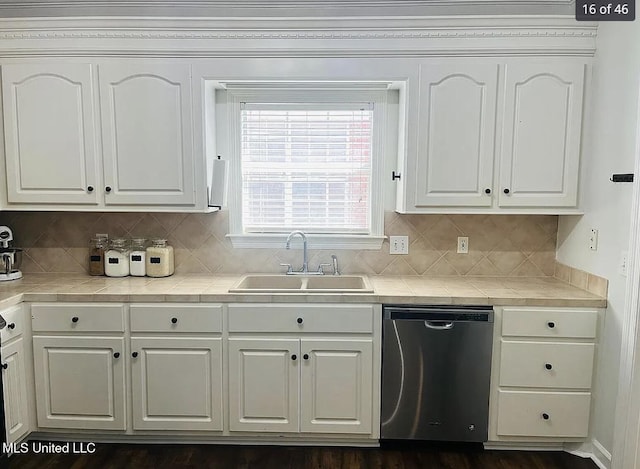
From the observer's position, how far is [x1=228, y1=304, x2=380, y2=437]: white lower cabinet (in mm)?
2336

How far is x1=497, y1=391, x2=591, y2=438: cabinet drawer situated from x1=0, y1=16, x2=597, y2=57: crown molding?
72.5 inches

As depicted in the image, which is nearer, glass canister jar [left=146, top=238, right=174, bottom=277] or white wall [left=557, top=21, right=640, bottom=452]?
white wall [left=557, top=21, right=640, bottom=452]

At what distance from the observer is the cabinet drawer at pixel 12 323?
2.17 metres

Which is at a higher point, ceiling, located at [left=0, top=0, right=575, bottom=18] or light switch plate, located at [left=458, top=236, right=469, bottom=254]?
ceiling, located at [left=0, top=0, right=575, bottom=18]

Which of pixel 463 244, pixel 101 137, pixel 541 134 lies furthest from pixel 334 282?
pixel 101 137

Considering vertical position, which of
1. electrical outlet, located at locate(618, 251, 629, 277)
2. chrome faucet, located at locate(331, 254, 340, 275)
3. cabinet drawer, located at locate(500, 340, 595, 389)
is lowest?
cabinet drawer, located at locate(500, 340, 595, 389)

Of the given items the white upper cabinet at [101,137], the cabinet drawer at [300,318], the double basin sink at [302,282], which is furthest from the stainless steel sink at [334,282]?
the white upper cabinet at [101,137]

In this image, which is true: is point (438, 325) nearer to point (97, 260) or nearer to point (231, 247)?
point (231, 247)

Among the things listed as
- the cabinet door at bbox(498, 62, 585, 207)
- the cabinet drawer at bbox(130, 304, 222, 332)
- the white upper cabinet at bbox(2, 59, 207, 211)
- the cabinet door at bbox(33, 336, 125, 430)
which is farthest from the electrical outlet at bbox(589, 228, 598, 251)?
the cabinet door at bbox(33, 336, 125, 430)

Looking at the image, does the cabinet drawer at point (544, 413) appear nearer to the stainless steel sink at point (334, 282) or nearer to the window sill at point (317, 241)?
the stainless steel sink at point (334, 282)

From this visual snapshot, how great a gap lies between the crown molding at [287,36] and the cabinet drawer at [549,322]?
1.39 metres

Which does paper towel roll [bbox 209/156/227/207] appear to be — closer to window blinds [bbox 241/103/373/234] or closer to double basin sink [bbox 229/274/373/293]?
window blinds [bbox 241/103/373/234]

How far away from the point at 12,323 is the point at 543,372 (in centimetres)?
272

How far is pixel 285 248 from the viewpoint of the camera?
288 centimetres
